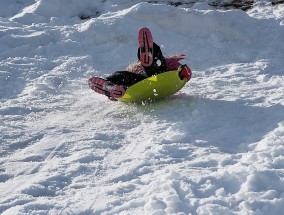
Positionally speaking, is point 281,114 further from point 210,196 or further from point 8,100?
point 8,100

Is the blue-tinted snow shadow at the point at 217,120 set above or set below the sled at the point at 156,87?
below

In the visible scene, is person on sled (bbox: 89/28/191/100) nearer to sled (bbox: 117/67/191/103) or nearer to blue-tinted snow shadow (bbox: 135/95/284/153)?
sled (bbox: 117/67/191/103)

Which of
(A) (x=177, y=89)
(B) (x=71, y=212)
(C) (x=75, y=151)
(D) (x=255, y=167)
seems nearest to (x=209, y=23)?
(A) (x=177, y=89)

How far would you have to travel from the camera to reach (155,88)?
7227 millimetres

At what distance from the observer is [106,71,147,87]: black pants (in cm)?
749

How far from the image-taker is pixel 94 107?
25.5 ft

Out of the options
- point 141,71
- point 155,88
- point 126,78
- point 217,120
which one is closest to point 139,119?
point 155,88

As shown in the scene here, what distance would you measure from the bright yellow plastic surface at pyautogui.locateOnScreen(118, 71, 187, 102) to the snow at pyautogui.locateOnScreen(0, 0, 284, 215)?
0.49ft

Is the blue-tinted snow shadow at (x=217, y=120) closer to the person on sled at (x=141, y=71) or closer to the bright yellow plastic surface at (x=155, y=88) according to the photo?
the bright yellow plastic surface at (x=155, y=88)

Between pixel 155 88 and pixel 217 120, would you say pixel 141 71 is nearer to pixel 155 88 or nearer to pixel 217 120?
pixel 155 88

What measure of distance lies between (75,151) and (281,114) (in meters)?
2.62

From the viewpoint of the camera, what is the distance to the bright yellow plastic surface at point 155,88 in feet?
23.5

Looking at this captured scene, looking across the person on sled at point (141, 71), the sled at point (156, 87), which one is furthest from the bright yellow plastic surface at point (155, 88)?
the person on sled at point (141, 71)

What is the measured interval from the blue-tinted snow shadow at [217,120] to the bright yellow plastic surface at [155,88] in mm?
156
